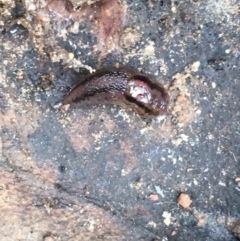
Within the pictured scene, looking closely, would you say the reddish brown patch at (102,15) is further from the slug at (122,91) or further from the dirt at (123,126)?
the slug at (122,91)

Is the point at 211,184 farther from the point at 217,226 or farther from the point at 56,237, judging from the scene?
the point at 56,237

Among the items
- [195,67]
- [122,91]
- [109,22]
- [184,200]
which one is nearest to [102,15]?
[109,22]

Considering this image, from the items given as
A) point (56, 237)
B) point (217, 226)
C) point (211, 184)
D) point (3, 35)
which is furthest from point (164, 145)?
point (3, 35)

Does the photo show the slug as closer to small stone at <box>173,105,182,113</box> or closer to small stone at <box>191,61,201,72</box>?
small stone at <box>173,105,182,113</box>

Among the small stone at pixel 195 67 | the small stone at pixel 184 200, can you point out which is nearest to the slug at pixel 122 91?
the small stone at pixel 195 67

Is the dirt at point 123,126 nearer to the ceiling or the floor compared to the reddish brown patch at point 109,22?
nearer to the floor

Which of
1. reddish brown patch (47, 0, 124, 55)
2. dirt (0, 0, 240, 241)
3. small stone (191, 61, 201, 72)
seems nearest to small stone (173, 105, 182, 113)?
dirt (0, 0, 240, 241)
